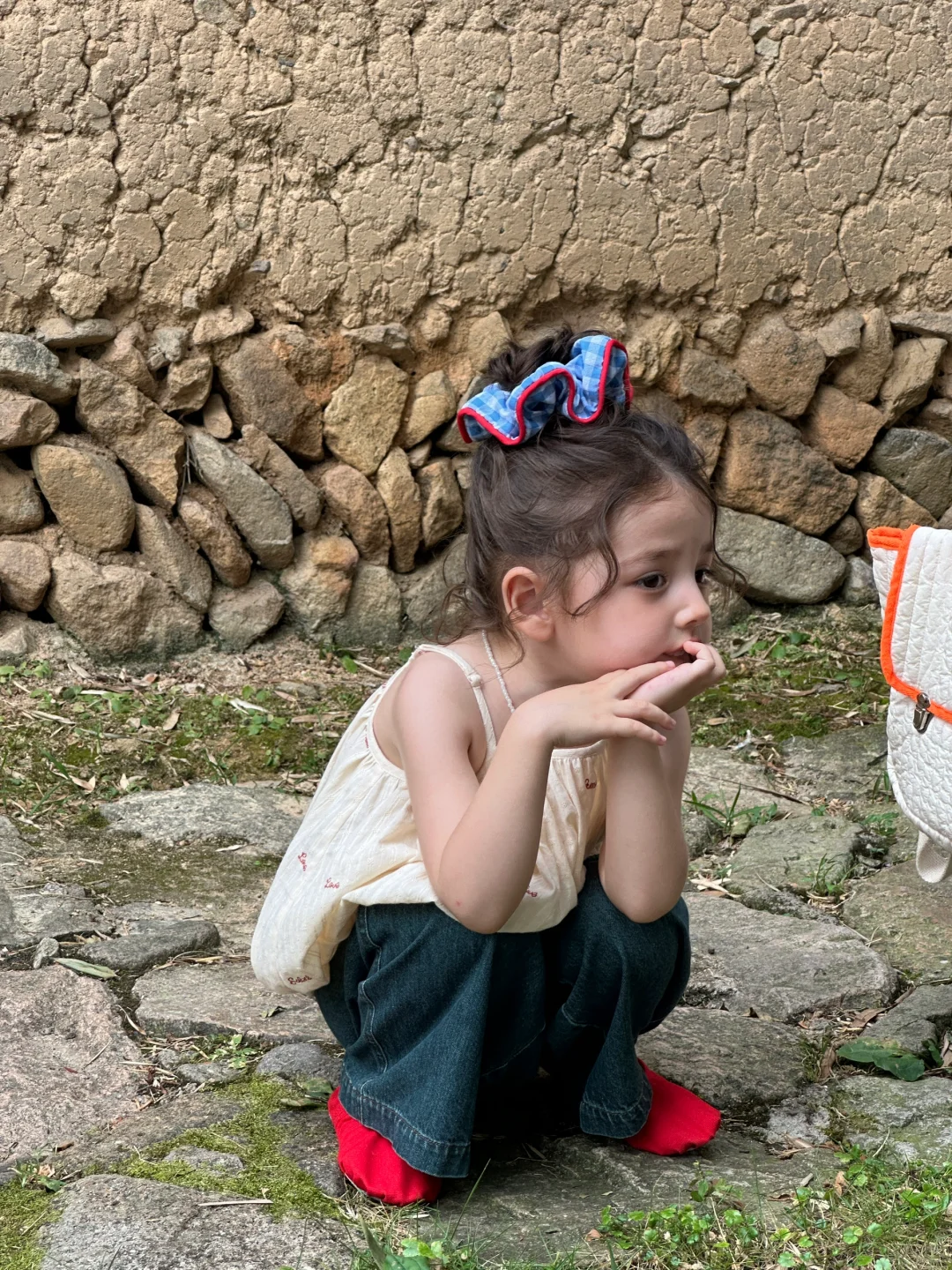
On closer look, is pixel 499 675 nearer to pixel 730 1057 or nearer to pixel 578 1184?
pixel 578 1184

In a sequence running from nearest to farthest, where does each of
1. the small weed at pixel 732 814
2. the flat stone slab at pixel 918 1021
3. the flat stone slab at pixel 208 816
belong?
the flat stone slab at pixel 918 1021 → the flat stone slab at pixel 208 816 → the small weed at pixel 732 814

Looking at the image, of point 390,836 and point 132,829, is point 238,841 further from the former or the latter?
point 390,836

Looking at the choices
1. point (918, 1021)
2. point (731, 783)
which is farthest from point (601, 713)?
point (731, 783)

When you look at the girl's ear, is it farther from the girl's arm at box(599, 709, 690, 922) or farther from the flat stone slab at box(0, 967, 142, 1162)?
the flat stone slab at box(0, 967, 142, 1162)

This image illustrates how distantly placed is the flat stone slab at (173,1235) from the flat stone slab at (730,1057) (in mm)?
648

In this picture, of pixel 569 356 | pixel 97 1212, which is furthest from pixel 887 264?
pixel 97 1212

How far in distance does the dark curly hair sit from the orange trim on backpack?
0.23 m

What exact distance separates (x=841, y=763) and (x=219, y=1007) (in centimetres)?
190

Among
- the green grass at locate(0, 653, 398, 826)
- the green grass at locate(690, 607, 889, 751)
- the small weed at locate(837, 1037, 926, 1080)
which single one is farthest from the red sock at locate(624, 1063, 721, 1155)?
the green grass at locate(690, 607, 889, 751)

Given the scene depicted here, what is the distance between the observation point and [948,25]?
430 cm

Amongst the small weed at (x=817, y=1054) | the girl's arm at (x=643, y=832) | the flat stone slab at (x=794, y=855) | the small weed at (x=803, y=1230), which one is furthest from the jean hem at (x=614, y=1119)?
the flat stone slab at (x=794, y=855)

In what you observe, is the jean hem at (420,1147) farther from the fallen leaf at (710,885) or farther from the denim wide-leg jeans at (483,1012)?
the fallen leaf at (710,885)

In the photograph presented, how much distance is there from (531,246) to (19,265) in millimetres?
1501

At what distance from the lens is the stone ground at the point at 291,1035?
1602mm
